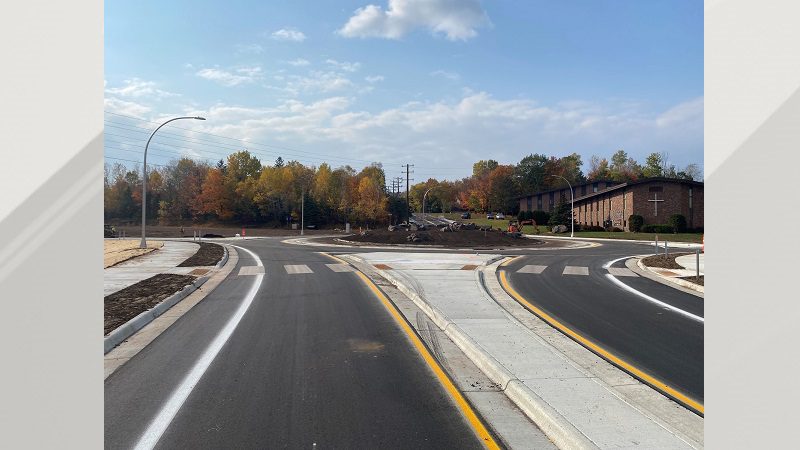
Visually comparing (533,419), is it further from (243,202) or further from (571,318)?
(243,202)

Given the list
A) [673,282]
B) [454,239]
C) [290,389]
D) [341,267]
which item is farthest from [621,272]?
[454,239]

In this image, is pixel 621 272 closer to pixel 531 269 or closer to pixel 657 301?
pixel 531 269

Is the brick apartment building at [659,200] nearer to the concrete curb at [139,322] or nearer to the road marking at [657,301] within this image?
the road marking at [657,301]

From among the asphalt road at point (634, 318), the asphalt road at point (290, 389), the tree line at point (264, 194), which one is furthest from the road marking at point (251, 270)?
the tree line at point (264, 194)

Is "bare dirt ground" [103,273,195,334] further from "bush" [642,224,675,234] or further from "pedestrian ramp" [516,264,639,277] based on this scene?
"bush" [642,224,675,234]

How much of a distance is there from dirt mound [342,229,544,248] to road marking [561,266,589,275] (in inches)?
661

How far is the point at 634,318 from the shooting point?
10023 mm

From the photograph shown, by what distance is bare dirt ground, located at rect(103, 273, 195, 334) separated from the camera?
9508mm

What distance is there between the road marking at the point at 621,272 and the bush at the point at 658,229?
43.3 meters

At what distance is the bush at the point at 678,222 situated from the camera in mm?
59156

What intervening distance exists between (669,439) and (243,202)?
351ft

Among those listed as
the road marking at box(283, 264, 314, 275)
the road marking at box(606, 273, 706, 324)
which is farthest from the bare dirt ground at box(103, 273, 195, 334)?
the road marking at box(606, 273, 706, 324)

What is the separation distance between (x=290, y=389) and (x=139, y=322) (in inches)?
195
